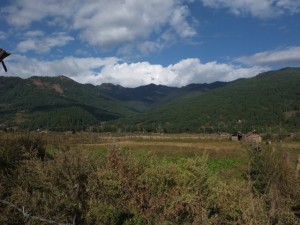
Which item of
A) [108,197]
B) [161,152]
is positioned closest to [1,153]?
[108,197]

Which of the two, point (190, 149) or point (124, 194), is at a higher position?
point (124, 194)

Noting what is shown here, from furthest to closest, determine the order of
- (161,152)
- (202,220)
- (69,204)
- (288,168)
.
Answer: (161,152)
(288,168)
(69,204)
(202,220)

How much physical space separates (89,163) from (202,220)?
2.85 metres

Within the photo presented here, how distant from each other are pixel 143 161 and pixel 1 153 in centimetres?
441

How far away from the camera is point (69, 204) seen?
21.6ft

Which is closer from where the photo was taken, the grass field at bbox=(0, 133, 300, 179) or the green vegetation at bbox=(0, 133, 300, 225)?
the green vegetation at bbox=(0, 133, 300, 225)

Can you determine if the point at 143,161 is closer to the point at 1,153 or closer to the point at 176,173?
the point at 176,173

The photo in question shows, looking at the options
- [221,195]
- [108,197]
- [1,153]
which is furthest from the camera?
[1,153]

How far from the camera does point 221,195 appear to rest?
7734mm

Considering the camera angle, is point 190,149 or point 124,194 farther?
point 190,149

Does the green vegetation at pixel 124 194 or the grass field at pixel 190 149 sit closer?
the green vegetation at pixel 124 194

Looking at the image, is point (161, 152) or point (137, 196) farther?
point (161, 152)

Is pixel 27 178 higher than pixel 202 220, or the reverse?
pixel 27 178

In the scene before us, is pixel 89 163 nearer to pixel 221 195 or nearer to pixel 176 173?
pixel 176 173
